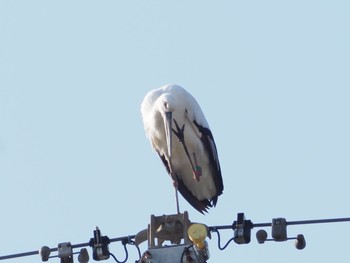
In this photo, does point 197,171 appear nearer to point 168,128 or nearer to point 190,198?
point 190,198

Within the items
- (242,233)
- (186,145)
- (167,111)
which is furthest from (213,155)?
(242,233)

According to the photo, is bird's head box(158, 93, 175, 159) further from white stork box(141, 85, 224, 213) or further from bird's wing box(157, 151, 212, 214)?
bird's wing box(157, 151, 212, 214)

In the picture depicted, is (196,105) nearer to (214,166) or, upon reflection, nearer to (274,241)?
(214,166)

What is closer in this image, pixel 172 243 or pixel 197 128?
pixel 172 243

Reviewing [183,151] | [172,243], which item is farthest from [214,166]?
[172,243]

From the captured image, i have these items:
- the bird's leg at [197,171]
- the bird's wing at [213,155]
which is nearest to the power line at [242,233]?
the bird's leg at [197,171]

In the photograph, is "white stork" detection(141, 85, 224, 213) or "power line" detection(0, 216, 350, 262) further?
"white stork" detection(141, 85, 224, 213)

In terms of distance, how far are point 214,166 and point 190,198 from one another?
755mm

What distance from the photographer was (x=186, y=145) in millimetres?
17938

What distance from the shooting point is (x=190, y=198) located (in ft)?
57.4

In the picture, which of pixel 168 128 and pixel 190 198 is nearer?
pixel 190 198

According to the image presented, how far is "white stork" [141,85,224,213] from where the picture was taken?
58.1 feet

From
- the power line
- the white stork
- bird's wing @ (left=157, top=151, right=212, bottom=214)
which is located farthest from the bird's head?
the power line

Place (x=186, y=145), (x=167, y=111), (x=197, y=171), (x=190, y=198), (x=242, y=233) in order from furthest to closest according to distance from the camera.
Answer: (x=167, y=111), (x=186, y=145), (x=190, y=198), (x=197, y=171), (x=242, y=233)
